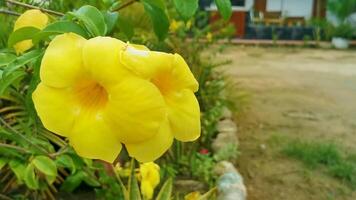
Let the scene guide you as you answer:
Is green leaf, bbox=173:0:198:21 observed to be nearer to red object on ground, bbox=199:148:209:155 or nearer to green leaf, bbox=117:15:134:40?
green leaf, bbox=117:15:134:40

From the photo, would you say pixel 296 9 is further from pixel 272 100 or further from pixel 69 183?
pixel 69 183

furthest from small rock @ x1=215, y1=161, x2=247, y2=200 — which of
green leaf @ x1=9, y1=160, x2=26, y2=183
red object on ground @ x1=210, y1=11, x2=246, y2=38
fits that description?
red object on ground @ x1=210, y1=11, x2=246, y2=38

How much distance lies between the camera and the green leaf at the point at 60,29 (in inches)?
26.5

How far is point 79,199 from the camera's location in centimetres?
280

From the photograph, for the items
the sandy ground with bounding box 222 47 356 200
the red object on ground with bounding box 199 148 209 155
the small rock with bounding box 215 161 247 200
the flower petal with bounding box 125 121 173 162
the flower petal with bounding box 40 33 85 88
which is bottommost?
the sandy ground with bounding box 222 47 356 200

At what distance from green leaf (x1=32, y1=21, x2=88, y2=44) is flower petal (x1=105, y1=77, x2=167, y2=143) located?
14cm

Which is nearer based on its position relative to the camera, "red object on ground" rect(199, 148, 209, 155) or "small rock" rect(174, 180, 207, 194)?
"small rock" rect(174, 180, 207, 194)

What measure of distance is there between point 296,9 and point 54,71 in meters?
17.3

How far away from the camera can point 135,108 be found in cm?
58

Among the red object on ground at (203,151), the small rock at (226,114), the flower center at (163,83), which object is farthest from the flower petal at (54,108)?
the small rock at (226,114)

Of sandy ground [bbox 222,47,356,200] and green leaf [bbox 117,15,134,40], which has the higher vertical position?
green leaf [bbox 117,15,134,40]

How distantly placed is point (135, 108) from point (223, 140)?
3.31 m

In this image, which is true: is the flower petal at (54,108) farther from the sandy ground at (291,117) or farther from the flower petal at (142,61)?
the sandy ground at (291,117)

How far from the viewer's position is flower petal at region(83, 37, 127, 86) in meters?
0.58
